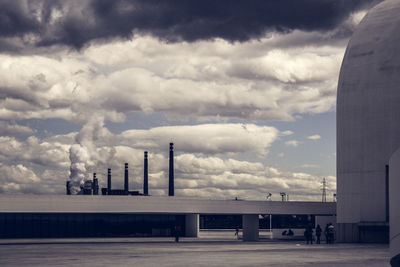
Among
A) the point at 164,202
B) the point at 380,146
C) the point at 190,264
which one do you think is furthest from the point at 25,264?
the point at 164,202

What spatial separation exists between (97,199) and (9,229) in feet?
41.1

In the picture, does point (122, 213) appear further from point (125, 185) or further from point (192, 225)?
point (125, 185)

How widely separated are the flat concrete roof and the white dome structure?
13.3 metres

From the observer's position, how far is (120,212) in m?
65.6

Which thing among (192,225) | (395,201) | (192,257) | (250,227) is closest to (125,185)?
(192,225)

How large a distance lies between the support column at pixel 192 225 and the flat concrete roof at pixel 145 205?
7.00 meters

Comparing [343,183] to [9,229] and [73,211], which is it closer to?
[73,211]

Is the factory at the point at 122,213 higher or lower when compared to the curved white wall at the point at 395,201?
lower

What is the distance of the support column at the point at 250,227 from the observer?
69250 millimetres

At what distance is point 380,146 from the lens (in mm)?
54625

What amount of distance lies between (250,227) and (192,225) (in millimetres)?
8190

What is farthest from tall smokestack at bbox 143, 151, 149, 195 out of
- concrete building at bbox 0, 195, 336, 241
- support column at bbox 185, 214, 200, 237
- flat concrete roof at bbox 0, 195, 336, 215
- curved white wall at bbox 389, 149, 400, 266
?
curved white wall at bbox 389, 149, 400, 266

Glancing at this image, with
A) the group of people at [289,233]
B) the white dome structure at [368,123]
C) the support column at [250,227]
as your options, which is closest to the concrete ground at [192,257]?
the white dome structure at [368,123]

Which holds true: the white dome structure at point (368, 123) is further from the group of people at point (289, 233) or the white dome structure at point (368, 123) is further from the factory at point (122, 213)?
the group of people at point (289, 233)
